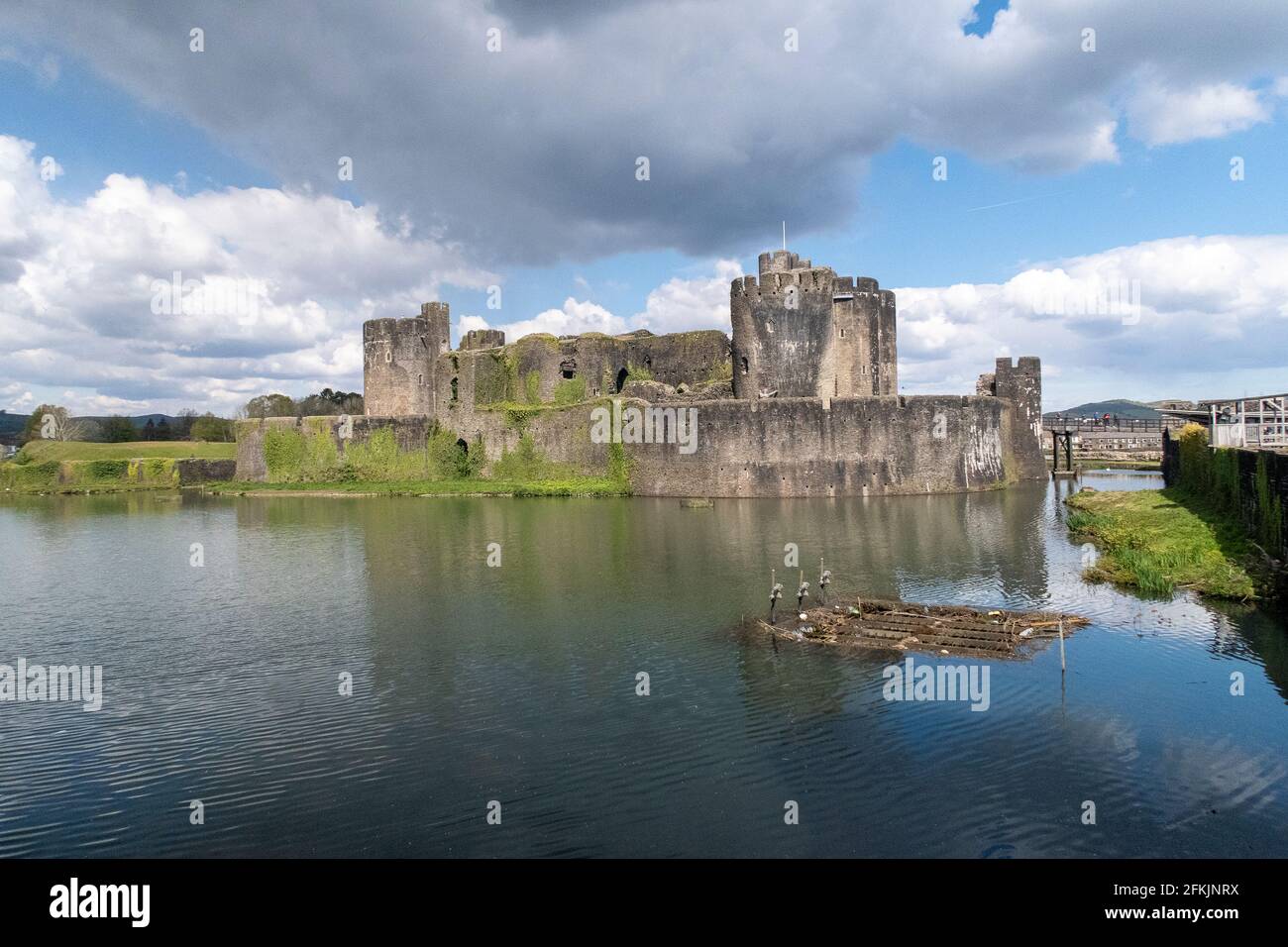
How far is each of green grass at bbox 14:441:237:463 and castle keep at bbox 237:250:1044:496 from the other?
1634cm

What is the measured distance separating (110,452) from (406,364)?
27532mm

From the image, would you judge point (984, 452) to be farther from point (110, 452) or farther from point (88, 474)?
point (110, 452)

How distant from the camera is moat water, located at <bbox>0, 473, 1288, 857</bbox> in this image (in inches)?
278

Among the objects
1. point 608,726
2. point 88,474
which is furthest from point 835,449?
point 88,474

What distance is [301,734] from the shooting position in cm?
929

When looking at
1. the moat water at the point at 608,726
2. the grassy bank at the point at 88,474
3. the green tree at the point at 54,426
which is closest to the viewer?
the moat water at the point at 608,726

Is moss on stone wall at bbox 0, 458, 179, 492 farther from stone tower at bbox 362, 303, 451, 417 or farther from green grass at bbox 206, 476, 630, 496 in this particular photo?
stone tower at bbox 362, 303, 451, 417

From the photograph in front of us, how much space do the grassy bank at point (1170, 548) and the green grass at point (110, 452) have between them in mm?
54119

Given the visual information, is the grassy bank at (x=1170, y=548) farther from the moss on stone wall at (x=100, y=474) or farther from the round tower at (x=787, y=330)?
the moss on stone wall at (x=100, y=474)

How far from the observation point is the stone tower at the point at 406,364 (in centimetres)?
4897

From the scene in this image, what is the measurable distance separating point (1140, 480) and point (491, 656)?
39.0 m

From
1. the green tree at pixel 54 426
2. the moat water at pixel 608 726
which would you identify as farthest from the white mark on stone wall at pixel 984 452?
the green tree at pixel 54 426

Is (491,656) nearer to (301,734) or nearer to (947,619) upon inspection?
(301,734)
